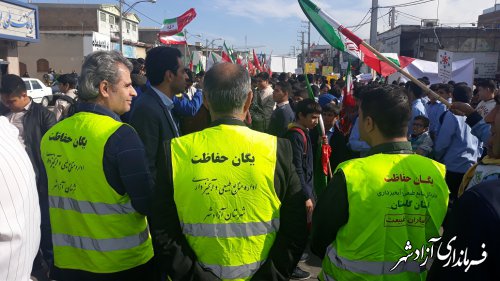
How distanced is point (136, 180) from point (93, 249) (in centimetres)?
46

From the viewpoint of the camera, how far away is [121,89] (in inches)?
99.2

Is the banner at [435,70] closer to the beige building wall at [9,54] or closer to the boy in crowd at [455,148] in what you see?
the boy in crowd at [455,148]

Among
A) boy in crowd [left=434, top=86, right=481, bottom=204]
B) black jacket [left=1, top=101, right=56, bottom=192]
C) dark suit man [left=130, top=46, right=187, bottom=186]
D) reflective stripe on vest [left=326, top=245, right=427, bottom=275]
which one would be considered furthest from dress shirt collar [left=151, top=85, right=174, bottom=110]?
boy in crowd [left=434, top=86, right=481, bottom=204]

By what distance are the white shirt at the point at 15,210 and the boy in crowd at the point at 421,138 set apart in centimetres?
524

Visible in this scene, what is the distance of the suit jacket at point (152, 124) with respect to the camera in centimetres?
297

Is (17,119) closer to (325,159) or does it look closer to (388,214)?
(325,159)

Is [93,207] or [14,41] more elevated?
[14,41]

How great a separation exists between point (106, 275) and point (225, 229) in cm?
85

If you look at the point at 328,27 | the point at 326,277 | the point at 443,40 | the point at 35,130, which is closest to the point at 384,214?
the point at 326,277

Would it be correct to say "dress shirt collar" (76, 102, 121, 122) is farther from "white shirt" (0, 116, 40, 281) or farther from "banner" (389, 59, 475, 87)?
"banner" (389, 59, 475, 87)

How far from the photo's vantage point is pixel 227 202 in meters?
1.92

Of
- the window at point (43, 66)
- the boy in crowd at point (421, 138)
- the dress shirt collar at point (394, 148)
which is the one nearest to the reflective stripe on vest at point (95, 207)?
the dress shirt collar at point (394, 148)

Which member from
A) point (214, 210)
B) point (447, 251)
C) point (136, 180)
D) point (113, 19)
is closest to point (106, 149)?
point (136, 180)

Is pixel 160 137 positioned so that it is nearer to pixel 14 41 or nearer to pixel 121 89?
pixel 121 89
